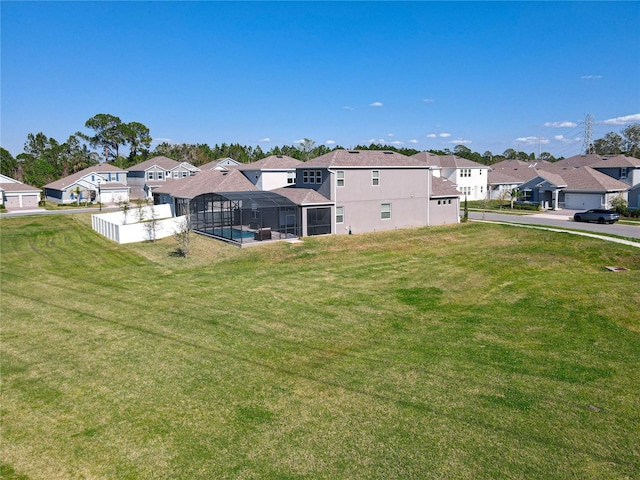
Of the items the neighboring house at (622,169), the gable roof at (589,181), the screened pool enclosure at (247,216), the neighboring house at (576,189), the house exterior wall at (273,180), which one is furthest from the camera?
the neighboring house at (622,169)

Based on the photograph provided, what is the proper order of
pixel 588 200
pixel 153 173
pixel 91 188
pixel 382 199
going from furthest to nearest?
1. pixel 153 173
2. pixel 91 188
3. pixel 588 200
4. pixel 382 199

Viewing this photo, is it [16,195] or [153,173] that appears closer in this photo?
[16,195]

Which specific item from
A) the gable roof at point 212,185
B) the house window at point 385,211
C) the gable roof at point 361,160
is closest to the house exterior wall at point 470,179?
the gable roof at point 361,160

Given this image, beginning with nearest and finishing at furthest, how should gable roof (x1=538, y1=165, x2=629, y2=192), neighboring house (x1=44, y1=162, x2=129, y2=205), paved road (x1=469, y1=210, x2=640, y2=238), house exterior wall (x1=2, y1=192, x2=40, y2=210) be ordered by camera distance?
paved road (x1=469, y1=210, x2=640, y2=238) < gable roof (x1=538, y1=165, x2=629, y2=192) < house exterior wall (x1=2, y1=192, x2=40, y2=210) < neighboring house (x1=44, y1=162, x2=129, y2=205)

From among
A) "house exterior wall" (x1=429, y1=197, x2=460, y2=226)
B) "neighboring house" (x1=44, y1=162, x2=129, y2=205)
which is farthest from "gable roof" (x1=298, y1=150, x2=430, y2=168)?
"neighboring house" (x1=44, y1=162, x2=129, y2=205)

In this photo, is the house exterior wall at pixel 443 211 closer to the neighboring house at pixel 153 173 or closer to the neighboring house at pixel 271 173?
the neighboring house at pixel 271 173

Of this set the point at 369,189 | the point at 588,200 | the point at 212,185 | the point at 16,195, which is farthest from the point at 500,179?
the point at 16,195

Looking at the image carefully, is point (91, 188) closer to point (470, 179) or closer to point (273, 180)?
point (273, 180)

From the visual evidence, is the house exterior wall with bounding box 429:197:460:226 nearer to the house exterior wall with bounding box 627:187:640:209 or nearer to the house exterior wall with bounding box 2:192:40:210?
the house exterior wall with bounding box 627:187:640:209
